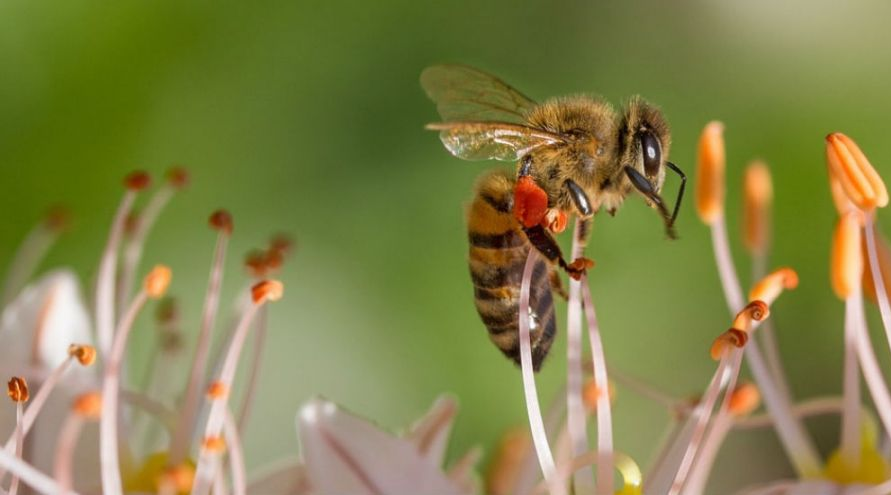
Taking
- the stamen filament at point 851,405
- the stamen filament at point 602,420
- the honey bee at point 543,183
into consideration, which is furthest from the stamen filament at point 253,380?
the stamen filament at point 851,405

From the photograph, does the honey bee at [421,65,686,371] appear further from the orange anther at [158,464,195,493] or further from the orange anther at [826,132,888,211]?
the orange anther at [158,464,195,493]

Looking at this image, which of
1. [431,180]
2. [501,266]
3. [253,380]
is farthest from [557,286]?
[431,180]

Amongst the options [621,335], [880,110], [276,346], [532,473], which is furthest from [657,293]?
[532,473]

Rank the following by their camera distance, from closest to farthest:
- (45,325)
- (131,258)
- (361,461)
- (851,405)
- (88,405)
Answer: (88,405), (361,461), (851,405), (45,325), (131,258)

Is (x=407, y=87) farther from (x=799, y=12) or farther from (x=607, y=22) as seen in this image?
(x=799, y=12)

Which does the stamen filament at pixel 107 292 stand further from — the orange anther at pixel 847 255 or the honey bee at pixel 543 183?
the orange anther at pixel 847 255

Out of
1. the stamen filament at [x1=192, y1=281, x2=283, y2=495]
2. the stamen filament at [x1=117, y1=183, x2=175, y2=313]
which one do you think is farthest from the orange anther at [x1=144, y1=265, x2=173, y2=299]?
the stamen filament at [x1=117, y1=183, x2=175, y2=313]

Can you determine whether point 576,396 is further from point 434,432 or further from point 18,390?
point 18,390
